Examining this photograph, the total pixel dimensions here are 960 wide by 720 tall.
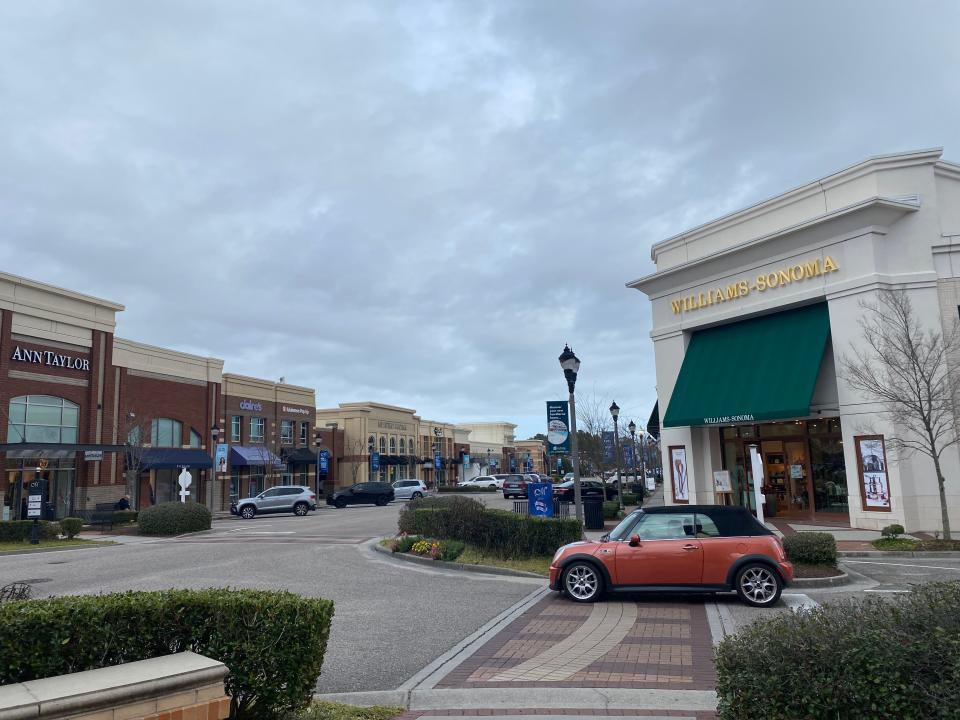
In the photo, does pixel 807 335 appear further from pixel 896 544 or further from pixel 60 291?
pixel 60 291

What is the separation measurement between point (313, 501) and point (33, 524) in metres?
17.1

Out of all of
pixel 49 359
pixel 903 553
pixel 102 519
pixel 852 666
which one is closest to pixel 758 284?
pixel 903 553

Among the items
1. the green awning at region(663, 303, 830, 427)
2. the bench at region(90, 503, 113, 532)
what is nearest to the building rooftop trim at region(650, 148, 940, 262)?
the green awning at region(663, 303, 830, 427)

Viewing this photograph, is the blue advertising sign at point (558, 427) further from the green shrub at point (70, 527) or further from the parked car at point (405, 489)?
the parked car at point (405, 489)

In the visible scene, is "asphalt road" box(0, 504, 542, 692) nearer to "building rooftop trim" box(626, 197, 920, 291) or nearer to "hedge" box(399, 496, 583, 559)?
"hedge" box(399, 496, 583, 559)

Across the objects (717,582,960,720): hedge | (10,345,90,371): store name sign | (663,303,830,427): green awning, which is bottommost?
(717,582,960,720): hedge

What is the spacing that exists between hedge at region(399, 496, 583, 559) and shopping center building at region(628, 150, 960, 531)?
396 inches

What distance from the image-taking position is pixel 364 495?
161ft

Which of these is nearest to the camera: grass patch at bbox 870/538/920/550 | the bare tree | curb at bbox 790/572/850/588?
curb at bbox 790/572/850/588

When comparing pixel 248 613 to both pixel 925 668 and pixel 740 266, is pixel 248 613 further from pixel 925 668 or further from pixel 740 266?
pixel 740 266

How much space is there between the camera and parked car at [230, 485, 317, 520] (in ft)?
128

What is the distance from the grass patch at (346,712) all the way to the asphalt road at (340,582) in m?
0.85

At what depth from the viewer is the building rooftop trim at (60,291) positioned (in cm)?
3441

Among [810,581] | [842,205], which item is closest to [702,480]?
[842,205]
